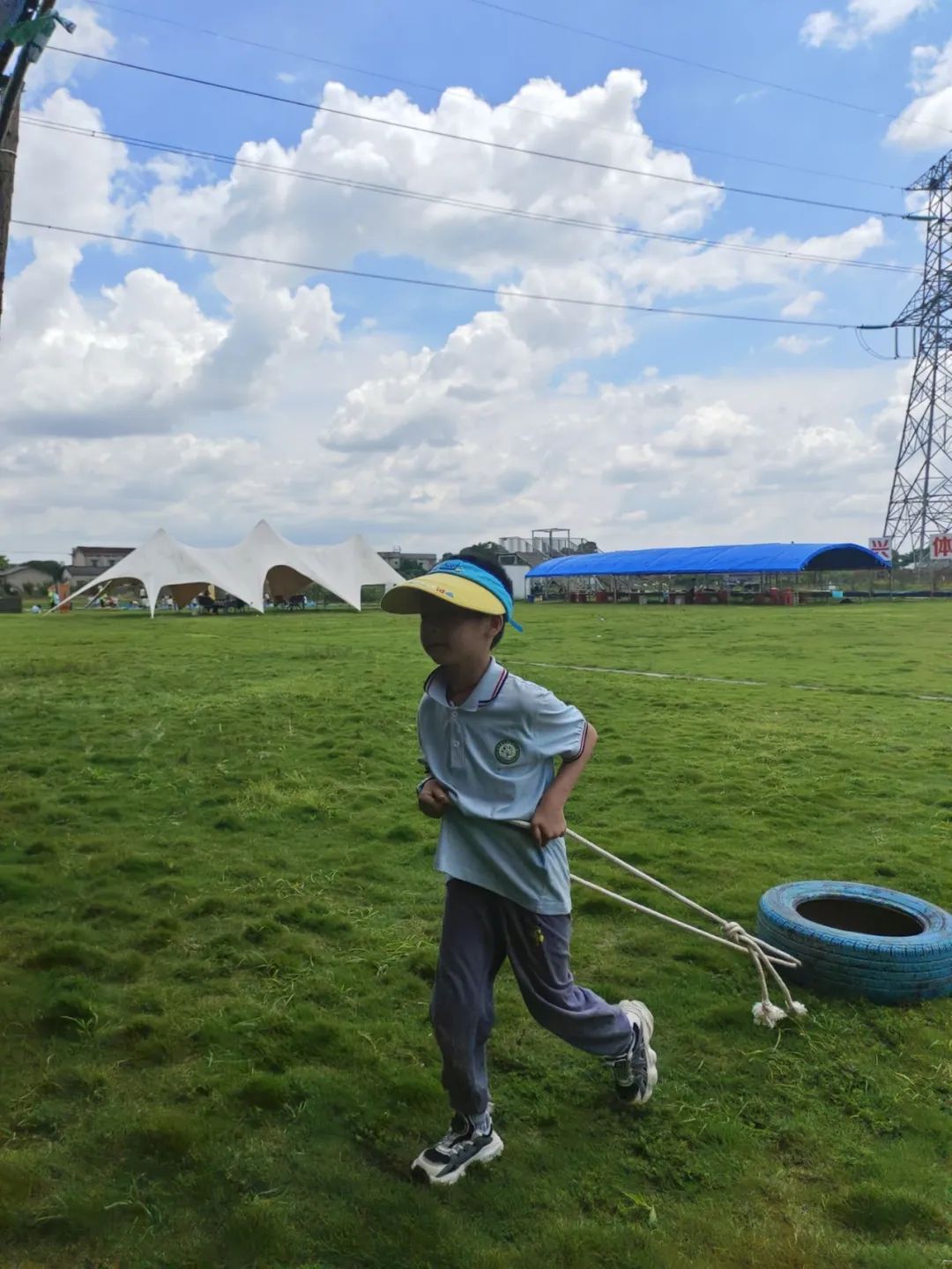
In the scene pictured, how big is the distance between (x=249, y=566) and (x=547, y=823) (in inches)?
1331

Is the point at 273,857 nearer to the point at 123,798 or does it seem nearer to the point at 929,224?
the point at 123,798

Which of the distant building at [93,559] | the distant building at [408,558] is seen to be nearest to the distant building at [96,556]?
the distant building at [93,559]

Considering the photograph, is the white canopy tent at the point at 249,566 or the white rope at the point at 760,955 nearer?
the white rope at the point at 760,955

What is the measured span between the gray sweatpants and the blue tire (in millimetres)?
1295

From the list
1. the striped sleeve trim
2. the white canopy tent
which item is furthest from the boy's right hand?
the white canopy tent

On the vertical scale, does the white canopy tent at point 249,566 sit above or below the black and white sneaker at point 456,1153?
above

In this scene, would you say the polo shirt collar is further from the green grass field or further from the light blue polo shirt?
the green grass field

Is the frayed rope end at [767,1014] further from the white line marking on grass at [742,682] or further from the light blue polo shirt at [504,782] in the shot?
the white line marking on grass at [742,682]

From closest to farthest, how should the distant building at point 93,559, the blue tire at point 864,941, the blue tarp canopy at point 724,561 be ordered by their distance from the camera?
the blue tire at point 864,941
the blue tarp canopy at point 724,561
the distant building at point 93,559

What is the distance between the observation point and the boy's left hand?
2.34 metres

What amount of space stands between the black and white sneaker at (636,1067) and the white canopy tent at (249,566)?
31520 mm

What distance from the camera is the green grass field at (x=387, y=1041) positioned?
7.32ft

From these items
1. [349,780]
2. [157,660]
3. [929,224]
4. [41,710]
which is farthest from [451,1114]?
[929,224]

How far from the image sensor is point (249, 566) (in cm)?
3484
